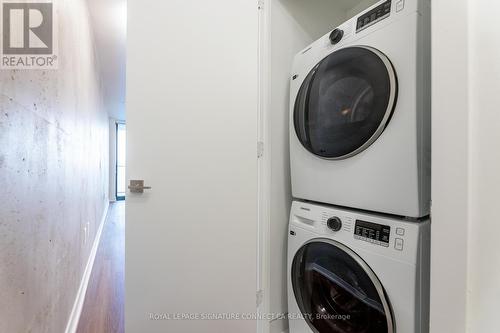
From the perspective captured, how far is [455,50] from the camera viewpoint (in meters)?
→ 0.45

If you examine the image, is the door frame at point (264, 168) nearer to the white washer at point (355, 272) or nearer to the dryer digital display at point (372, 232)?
the white washer at point (355, 272)

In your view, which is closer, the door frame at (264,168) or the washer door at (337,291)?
the washer door at (337,291)

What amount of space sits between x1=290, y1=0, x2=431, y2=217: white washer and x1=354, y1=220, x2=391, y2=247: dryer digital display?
58 mm

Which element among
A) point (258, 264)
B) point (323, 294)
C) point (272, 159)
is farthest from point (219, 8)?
point (323, 294)

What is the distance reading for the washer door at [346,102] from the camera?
2.42ft

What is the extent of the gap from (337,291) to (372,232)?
31cm

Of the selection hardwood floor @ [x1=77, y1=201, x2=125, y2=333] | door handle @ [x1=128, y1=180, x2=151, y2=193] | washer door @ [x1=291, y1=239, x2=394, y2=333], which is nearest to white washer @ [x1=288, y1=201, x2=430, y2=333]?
washer door @ [x1=291, y1=239, x2=394, y2=333]

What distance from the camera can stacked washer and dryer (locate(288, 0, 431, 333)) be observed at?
0.67 m

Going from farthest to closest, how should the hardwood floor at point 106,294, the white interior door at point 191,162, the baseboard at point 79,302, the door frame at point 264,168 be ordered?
the hardwood floor at point 106,294, the baseboard at point 79,302, the white interior door at point 191,162, the door frame at point 264,168

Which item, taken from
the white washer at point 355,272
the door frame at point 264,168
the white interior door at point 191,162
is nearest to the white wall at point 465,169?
the white washer at point 355,272

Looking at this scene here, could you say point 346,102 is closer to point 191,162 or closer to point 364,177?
point 364,177

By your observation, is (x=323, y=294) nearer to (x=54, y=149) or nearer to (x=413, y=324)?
(x=413, y=324)

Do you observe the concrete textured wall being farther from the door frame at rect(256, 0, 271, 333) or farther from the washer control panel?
the washer control panel

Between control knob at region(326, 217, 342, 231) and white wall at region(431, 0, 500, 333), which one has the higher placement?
white wall at region(431, 0, 500, 333)
